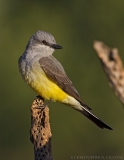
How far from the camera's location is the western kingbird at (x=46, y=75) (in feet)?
20.8

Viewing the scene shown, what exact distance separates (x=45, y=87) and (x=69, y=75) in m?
5.23

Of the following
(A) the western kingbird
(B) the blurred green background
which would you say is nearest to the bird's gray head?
(A) the western kingbird

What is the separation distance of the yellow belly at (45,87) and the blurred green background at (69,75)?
3.95 m

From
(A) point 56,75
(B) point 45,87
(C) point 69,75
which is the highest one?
(C) point 69,75

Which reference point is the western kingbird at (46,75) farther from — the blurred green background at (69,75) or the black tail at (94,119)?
the blurred green background at (69,75)

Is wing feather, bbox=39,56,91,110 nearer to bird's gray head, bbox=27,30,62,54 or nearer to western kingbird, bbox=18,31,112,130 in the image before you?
western kingbird, bbox=18,31,112,130

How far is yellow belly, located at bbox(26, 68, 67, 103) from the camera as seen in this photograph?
6309 mm

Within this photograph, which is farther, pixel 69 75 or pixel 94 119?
pixel 69 75

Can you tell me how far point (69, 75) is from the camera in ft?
38.0

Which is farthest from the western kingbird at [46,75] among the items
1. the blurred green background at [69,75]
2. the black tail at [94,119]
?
the blurred green background at [69,75]

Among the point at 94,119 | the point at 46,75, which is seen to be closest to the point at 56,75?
the point at 46,75

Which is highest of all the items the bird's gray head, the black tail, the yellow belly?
the bird's gray head

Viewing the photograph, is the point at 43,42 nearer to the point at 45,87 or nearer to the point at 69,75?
the point at 45,87

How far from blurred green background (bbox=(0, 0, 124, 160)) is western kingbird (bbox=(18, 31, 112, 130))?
388 centimetres
